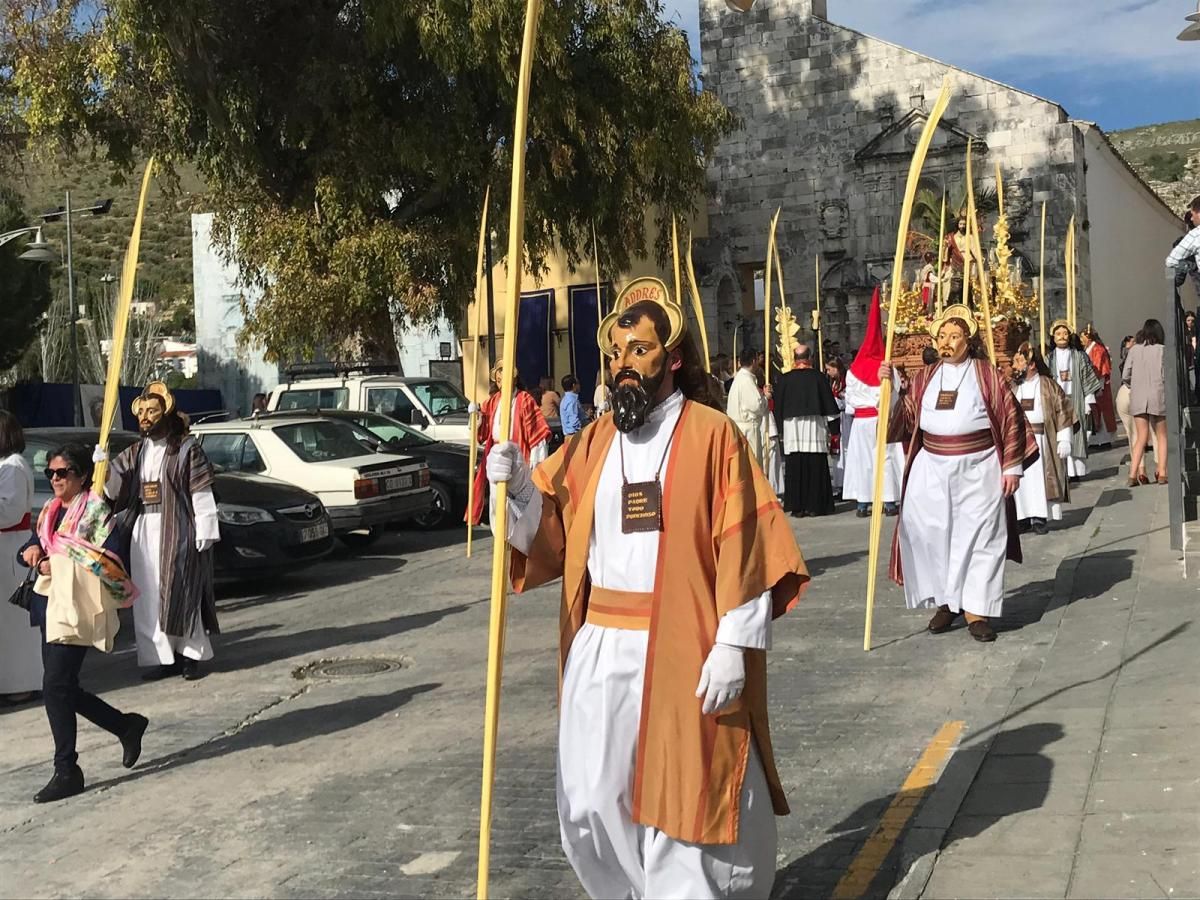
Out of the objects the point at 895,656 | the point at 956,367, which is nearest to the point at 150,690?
the point at 895,656

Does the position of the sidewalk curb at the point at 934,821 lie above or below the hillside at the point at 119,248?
below

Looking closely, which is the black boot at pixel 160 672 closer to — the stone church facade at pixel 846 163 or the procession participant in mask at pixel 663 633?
the procession participant in mask at pixel 663 633

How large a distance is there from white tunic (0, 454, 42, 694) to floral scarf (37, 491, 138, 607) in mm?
1557

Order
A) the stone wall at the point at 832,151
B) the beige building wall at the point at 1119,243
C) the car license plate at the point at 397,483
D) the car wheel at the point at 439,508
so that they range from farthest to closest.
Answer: the beige building wall at the point at 1119,243, the stone wall at the point at 832,151, the car wheel at the point at 439,508, the car license plate at the point at 397,483

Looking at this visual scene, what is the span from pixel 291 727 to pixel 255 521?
528cm

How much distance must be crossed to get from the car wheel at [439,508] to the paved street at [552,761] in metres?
6.32

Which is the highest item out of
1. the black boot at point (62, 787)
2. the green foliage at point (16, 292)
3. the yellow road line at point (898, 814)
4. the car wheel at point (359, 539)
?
the green foliage at point (16, 292)

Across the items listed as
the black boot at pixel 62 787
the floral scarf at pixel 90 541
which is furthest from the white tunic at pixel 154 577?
the black boot at pixel 62 787

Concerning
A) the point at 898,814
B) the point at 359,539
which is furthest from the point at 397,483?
the point at 898,814

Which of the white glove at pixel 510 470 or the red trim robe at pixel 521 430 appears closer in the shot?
the white glove at pixel 510 470

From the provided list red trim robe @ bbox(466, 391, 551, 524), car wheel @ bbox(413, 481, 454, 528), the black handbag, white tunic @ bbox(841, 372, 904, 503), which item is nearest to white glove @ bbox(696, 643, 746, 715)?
the black handbag

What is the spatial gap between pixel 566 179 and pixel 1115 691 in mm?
17501

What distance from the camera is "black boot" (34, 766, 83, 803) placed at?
6188 millimetres

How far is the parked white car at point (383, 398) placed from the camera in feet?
62.6
